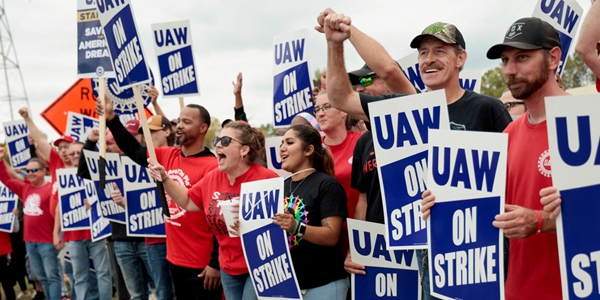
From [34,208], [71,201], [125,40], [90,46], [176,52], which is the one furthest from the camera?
[34,208]

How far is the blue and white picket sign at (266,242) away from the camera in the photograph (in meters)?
4.62

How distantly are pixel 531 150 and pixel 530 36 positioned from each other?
579mm

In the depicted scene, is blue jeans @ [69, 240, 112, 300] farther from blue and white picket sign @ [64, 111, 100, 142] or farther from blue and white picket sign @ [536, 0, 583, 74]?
blue and white picket sign @ [536, 0, 583, 74]

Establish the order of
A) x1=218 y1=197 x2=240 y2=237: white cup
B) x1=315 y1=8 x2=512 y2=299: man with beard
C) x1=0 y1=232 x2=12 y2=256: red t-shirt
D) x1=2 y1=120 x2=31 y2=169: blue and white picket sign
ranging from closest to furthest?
x1=315 y1=8 x2=512 y2=299: man with beard, x1=218 y1=197 x2=240 y2=237: white cup, x1=0 y1=232 x2=12 y2=256: red t-shirt, x1=2 y1=120 x2=31 y2=169: blue and white picket sign

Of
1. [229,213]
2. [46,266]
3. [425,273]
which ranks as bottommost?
[46,266]

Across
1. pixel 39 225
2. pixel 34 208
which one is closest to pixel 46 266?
pixel 39 225

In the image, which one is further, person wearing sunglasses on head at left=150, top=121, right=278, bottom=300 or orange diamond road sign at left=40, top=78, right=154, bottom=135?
orange diamond road sign at left=40, top=78, right=154, bottom=135

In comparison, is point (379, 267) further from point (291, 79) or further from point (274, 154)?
point (291, 79)

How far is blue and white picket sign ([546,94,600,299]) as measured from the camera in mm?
2635

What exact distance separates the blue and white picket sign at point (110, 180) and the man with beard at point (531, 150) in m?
5.29

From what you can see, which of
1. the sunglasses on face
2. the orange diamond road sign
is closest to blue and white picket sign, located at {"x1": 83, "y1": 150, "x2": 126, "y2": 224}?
the orange diamond road sign

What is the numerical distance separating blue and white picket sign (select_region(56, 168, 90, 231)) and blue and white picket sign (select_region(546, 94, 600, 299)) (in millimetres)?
7273

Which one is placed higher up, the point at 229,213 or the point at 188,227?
the point at 229,213

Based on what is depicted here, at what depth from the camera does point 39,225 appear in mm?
10078
